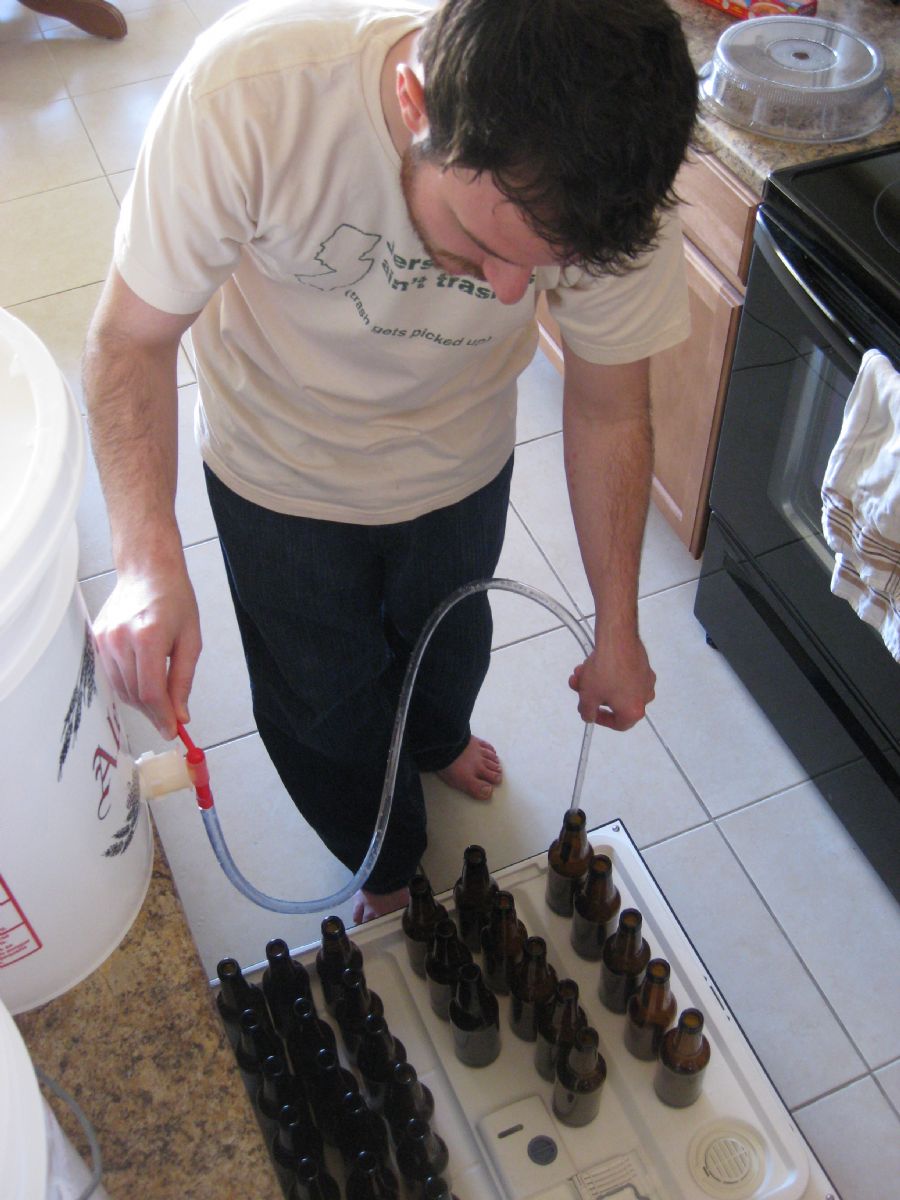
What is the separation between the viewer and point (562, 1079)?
1.07m

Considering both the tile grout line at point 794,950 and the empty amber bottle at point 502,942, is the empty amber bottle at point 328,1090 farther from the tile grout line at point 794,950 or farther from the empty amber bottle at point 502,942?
the tile grout line at point 794,950

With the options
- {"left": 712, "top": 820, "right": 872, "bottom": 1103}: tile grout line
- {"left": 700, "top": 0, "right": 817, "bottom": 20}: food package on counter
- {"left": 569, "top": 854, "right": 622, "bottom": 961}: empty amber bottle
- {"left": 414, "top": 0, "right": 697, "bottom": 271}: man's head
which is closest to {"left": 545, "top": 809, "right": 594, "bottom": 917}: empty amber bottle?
{"left": 569, "top": 854, "right": 622, "bottom": 961}: empty amber bottle

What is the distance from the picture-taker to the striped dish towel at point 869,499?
114cm

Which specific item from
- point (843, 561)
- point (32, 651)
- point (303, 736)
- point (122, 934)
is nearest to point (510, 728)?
point (303, 736)

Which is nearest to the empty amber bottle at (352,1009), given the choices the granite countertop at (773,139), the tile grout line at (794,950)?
the tile grout line at (794,950)

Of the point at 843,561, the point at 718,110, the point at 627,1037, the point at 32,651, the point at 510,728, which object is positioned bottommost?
the point at 510,728

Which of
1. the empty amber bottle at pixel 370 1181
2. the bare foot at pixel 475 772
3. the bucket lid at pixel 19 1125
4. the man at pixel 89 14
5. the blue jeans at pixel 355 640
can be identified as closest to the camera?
the bucket lid at pixel 19 1125

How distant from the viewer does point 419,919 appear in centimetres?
118

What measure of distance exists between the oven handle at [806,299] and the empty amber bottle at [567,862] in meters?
0.54

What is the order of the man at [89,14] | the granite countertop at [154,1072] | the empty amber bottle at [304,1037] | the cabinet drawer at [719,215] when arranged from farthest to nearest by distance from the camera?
1. the man at [89,14]
2. the cabinet drawer at [719,215]
3. the empty amber bottle at [304,1037]
4. the granite countertop at [154,1072]

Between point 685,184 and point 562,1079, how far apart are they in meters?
1.05

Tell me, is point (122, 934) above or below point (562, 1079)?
above

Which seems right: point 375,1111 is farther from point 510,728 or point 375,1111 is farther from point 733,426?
point 733,426

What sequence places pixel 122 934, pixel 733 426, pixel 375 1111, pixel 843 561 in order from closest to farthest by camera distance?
pixel 122 934 → pixel 375 1111 → pixel 843 561 → pixel 733 426
